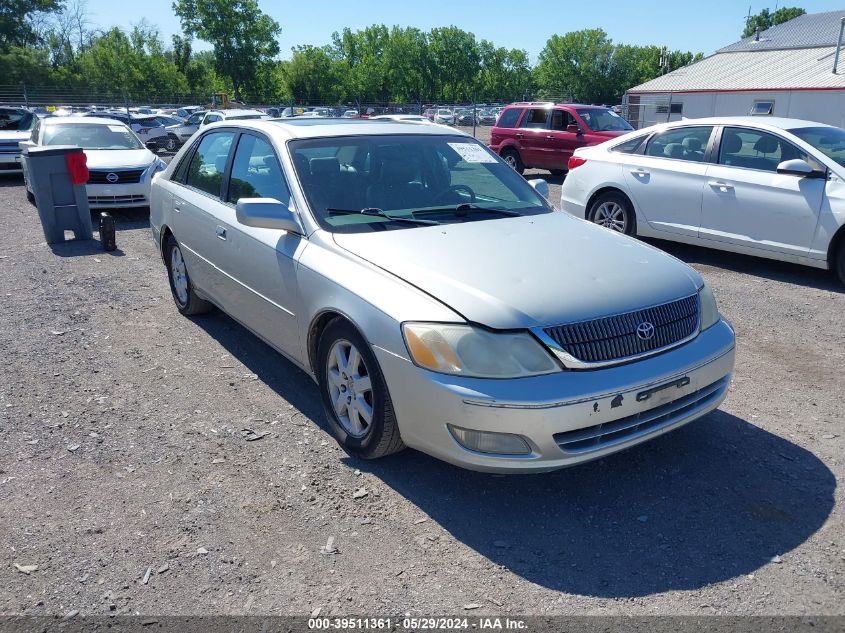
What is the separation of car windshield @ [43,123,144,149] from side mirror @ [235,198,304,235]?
9.85m

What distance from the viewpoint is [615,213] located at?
8727 millimetres

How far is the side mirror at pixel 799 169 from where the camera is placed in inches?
272

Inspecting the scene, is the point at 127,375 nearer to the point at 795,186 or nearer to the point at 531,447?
the point at 531,447

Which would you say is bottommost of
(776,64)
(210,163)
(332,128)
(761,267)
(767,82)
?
(761,267)

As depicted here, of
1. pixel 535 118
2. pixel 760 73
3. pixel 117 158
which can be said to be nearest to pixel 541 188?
pixel 117 158

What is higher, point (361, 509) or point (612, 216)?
point (612, 216)

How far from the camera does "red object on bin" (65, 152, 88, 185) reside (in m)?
9.61

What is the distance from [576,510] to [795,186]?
524 centimetres

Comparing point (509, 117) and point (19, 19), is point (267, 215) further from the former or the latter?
point (19, 19)

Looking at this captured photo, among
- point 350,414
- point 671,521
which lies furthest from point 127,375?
point 671,521

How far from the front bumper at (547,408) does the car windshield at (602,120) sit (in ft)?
45.9

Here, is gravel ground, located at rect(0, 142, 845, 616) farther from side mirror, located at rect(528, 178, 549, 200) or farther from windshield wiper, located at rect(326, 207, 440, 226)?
side mirror, located at rect(528, 178, 549, 200)

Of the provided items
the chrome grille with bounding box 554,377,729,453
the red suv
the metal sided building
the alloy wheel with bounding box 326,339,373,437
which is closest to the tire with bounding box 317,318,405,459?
the alloy wheel with bounding box 326,339,373,437

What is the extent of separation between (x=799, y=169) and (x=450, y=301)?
17.5ft
